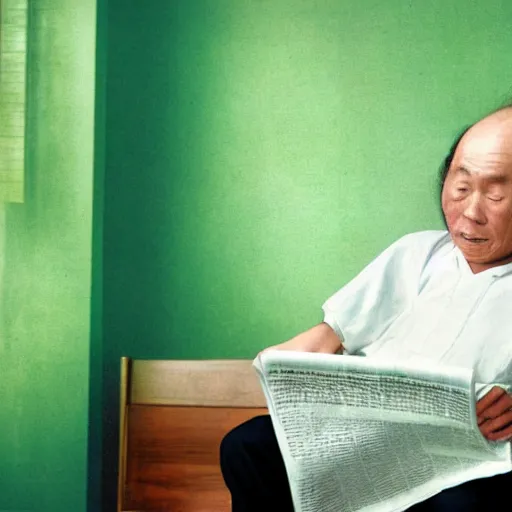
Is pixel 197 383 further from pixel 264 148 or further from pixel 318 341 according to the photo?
pixel 264 148

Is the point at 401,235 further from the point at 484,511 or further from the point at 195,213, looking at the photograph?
the point at 484,511

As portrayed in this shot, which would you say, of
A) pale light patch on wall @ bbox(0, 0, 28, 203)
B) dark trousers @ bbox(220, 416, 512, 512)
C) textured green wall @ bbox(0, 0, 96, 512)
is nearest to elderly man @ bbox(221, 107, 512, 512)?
dark trousers @ bbox(220, 416, 512, 512)

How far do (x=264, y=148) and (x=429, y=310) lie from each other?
0.40m

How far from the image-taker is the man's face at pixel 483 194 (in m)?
1.15

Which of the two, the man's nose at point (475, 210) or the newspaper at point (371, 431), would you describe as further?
the man's nose at point (475, 210)

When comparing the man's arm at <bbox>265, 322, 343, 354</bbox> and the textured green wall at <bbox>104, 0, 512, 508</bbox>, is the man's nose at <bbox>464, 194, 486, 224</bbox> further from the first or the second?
the man's arm at <bbox>265, 322, 343, 354</bbox>

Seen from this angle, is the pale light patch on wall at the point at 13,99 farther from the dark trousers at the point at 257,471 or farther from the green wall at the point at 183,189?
the dark trousers at the point at 257,471

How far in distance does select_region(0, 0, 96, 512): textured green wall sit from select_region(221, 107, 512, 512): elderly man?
0.38m

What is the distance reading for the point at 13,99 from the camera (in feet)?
4.57

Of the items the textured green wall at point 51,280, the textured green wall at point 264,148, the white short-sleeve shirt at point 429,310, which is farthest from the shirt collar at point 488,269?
the textured green wall at point 51,280

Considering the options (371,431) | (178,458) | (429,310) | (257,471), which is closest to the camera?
(371,431)

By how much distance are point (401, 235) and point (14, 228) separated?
67 cm

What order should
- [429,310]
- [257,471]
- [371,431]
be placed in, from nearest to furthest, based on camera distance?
[371,431] < [257,471] < [429,310]

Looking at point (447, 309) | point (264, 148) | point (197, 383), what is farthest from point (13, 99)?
point (447, 309)
